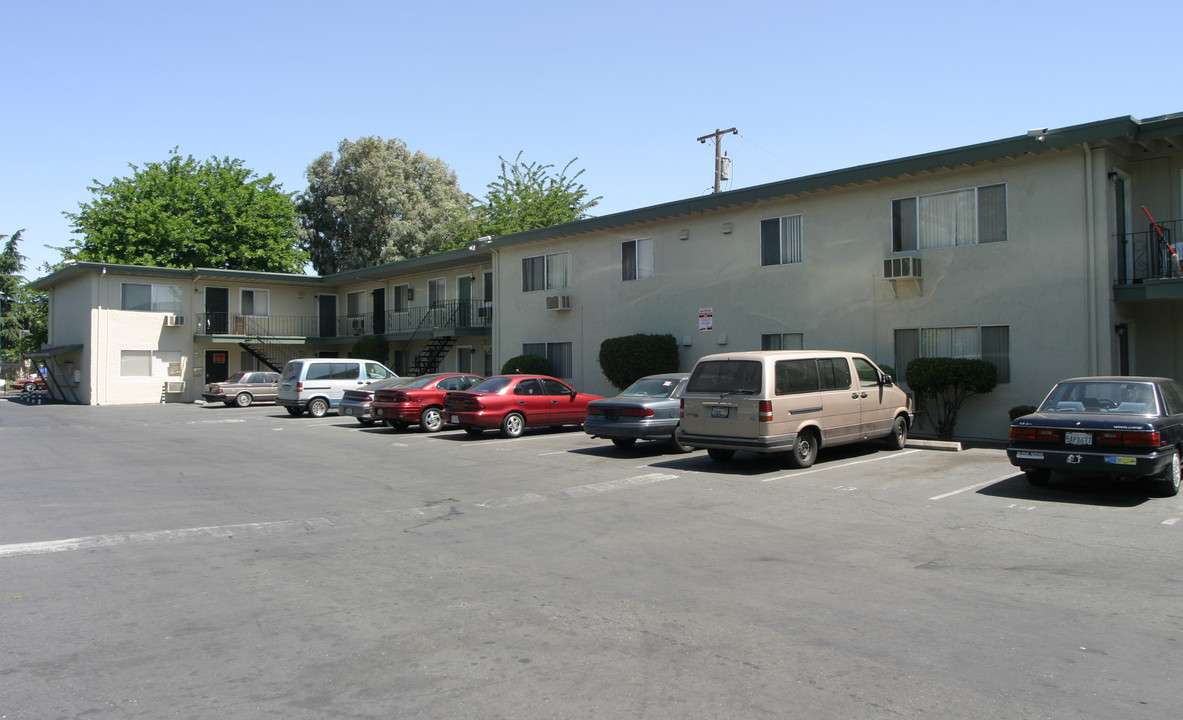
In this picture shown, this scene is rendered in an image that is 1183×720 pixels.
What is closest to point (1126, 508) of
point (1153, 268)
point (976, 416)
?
point (976, 416)

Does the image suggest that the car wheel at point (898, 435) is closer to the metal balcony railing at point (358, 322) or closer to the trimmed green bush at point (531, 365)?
the trimmed green bush at point (531, 365)

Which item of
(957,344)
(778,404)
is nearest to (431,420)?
(778,404)

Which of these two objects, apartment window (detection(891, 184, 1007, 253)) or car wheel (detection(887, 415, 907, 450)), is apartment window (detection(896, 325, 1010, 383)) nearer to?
apartment window (detection(891, 184, 1007, 253))

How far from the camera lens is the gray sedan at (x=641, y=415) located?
1474 cm

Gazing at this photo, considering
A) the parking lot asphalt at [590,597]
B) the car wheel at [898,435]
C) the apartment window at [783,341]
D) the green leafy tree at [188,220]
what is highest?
the green leafy tree at [188,220]

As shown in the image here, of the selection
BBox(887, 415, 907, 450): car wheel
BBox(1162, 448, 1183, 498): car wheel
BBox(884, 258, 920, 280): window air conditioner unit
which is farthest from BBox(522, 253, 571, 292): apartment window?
BBox(1162, 448, 1183, 498): car wheel

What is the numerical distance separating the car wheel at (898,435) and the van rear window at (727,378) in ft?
12.9

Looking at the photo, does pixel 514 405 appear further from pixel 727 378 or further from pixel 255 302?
pixel 255 302

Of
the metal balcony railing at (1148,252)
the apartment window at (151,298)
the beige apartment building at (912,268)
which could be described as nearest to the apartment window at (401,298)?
the beige apartment building at (912,268)

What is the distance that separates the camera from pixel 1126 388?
425 inches

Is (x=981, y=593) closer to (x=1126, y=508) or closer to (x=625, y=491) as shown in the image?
(x=1126, y=508)

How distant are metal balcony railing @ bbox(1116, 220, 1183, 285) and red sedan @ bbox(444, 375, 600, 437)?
11362 millimetres

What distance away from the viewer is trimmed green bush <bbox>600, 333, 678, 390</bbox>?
21844mm

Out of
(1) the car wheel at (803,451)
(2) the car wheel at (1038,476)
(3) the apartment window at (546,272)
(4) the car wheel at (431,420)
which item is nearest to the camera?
(2) the car wheel at (1038,476)
